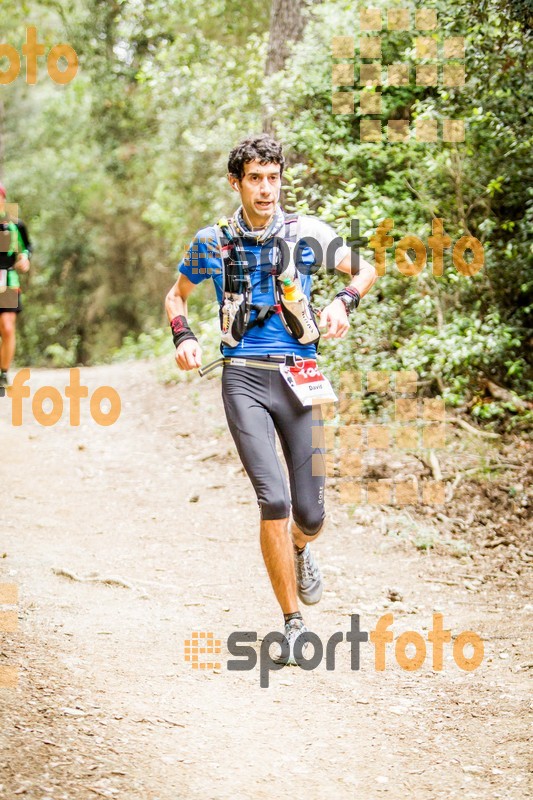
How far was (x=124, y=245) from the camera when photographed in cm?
2414

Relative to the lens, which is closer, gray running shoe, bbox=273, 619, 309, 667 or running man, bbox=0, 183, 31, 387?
gray running shoe, bbox=273, 619, 309, 667

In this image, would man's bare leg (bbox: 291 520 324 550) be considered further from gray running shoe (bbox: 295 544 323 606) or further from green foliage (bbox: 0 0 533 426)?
green foliage (bbox: 0 0 533 426)

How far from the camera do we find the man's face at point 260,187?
448 centimetres

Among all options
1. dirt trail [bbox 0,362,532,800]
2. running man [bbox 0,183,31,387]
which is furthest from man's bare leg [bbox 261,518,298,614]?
running man [bbox 0,183,31,387]

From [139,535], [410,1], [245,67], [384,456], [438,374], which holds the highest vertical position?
[245,67]

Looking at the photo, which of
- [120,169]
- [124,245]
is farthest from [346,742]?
[124,245]

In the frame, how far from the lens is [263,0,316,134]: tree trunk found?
33.1 feet

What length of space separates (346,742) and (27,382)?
36.3 feet

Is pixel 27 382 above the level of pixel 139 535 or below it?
above

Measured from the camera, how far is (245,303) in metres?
4.48

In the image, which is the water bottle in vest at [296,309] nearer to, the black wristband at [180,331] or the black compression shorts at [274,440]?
the black compression shorts at [274,440]

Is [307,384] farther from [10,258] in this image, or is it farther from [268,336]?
[10,258]

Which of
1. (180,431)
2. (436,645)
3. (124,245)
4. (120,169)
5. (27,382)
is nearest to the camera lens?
(436,645)

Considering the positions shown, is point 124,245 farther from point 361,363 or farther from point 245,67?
point 361,363
